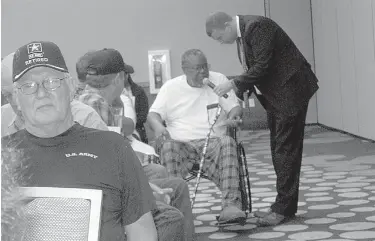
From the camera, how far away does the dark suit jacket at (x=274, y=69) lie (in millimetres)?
4352

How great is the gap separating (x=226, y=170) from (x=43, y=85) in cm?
303

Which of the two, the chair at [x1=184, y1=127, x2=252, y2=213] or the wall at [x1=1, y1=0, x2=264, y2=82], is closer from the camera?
the chair at [x1=184, y1=127, x2=252, y2=213]

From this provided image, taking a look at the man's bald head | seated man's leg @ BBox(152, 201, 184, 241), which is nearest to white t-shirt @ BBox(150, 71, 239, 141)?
the man's bald head

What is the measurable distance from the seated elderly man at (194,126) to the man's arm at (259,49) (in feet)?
1.44

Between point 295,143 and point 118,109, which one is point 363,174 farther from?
point 118,109

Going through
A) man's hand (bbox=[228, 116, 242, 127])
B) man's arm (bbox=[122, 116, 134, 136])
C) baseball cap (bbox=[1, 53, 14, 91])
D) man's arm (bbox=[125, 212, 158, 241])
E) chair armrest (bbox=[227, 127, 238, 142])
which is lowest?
chair armrest (bbox=[227, 127, 238, 142])

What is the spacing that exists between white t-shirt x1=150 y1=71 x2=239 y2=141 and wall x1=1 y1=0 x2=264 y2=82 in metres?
6.28

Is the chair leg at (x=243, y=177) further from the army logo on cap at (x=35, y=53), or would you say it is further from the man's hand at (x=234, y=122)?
the army logo on cap at (x=35, y=53)

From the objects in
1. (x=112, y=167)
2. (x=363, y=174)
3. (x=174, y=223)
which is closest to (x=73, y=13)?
(x=363, y=174)

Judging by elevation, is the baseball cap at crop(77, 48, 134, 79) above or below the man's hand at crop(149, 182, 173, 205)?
above

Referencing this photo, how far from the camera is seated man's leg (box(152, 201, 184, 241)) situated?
8.08ft

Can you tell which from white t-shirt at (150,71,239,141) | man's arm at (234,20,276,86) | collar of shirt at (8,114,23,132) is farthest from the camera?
white t-shirt at (150,71,239,141)

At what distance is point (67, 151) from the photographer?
5.16ft

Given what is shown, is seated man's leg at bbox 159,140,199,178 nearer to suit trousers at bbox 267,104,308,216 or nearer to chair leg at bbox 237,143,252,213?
chair leg at bbox 237,143,252,213
